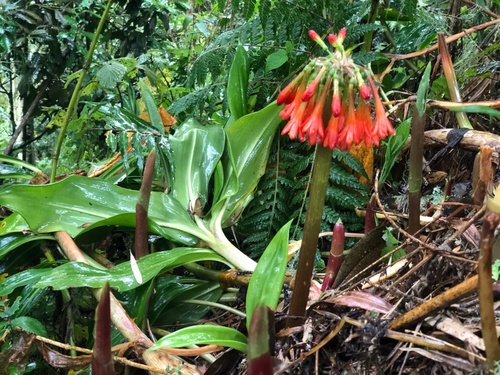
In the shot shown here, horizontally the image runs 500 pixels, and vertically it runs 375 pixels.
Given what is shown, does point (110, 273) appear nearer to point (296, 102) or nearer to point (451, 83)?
point (296, 102)

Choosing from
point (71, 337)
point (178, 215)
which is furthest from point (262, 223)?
point (71, 337)

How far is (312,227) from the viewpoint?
651mm

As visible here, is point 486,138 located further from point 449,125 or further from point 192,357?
point 192,357

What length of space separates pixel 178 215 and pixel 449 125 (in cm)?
74

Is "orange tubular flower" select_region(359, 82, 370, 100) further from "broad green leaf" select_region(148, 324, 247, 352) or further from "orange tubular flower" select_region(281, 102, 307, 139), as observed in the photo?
"broad green leaf" select_region(148, 324, 247, 352)

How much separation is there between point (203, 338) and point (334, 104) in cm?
35

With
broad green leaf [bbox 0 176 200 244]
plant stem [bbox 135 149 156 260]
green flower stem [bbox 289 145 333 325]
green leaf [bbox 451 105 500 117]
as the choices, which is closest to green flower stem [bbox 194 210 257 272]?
broad green leaf [bbox 0 176 200 244]

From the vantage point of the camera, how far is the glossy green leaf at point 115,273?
804mm

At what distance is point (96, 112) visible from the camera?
1.36m

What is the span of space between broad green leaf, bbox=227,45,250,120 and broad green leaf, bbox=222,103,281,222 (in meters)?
0.07

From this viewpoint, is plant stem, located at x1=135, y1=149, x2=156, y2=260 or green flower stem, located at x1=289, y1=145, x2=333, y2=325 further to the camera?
plant stem, located at x1=135, y1=149, x2=156, y2=260

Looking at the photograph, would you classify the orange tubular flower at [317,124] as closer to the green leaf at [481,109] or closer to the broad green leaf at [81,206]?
the green leaf at [481,109]

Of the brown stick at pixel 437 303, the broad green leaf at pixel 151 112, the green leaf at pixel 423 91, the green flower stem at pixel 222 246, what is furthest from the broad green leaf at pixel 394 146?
the broad green leaf at pixel 151 112

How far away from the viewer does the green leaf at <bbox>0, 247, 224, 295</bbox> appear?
2.64ft
